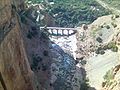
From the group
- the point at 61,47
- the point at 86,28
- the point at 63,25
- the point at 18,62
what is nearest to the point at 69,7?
the point at 63,25

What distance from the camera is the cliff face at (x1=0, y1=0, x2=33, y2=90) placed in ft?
137

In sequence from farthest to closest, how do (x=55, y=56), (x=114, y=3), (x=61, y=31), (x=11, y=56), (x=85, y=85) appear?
(x=114, y=3) < (x=61, y=31) < (x=55, y=56) < (x=85, y=85) < (x=11, y=56)

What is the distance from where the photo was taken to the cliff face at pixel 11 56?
41.8 metres

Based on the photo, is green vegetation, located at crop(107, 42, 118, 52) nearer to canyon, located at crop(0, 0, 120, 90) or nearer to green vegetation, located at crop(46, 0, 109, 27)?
canyon, located at crop(0, 0, 120, 90)

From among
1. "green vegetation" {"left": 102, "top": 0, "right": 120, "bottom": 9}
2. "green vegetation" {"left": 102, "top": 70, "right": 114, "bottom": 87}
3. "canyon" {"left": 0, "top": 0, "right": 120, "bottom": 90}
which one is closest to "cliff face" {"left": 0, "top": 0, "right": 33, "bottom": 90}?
"canyon" {"left": 0, "top": 0, "right": 120, "bottom": 90}

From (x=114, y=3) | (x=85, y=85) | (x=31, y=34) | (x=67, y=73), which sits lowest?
(x=114, y=3)

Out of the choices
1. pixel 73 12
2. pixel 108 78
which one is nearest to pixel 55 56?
pixel 108 78

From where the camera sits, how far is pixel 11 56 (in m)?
44.8

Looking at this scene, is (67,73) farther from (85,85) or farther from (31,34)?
(31,34)

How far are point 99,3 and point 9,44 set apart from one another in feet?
386

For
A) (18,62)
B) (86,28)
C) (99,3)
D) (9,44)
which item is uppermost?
(9,44)

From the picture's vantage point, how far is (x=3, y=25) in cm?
4428

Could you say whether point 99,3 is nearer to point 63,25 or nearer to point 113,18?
point 63,25

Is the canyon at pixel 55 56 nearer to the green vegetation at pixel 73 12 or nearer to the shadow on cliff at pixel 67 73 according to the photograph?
the shadow on cliff at pixel 67 73
